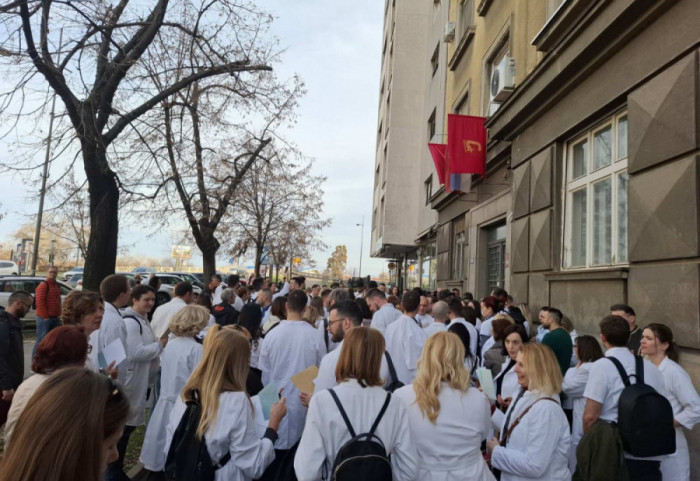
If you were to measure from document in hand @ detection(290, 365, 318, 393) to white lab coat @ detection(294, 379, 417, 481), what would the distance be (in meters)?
0.96

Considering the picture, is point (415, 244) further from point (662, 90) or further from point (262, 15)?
point (662, 90)

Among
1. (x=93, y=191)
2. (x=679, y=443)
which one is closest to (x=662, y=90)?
(x=679, y=443)

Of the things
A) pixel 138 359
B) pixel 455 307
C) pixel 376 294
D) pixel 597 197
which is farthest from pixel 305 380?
pixel 597 197

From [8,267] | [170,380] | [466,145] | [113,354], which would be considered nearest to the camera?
[113,354]

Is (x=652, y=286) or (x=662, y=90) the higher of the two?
(x=662, y=90)

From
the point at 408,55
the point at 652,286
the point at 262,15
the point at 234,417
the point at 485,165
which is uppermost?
the point at 408,55

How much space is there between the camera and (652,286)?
19.2 ft

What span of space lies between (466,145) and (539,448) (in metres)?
11.5

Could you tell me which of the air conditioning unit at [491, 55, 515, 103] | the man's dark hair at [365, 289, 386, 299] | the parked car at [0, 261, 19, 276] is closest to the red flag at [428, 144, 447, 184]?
the air conditioning unit at [491, 55, 515, 103]

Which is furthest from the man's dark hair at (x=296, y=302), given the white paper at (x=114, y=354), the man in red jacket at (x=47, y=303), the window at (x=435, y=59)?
the window at (x=435, y=59)

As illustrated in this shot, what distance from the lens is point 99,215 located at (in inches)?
400

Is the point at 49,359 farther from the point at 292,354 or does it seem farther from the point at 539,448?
the point at 539,448

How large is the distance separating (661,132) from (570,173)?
296 cm

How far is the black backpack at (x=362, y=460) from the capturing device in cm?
264
